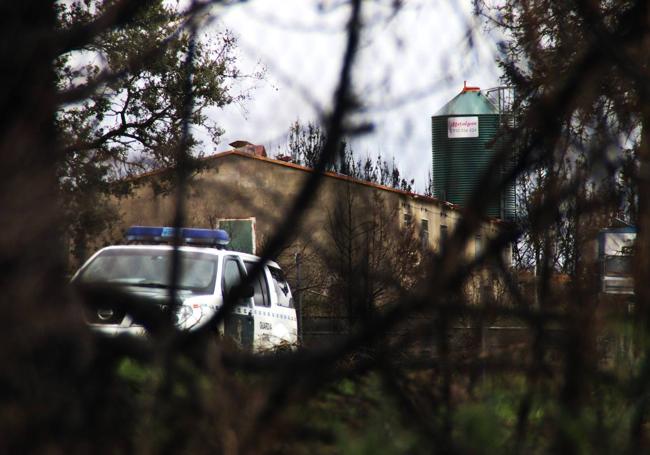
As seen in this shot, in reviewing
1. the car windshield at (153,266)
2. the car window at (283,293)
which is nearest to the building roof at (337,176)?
the car windshield at (153,266)

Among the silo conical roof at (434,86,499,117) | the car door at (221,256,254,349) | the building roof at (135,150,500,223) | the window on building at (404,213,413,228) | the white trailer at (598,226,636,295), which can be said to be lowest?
the car door at (221,256,254,349)

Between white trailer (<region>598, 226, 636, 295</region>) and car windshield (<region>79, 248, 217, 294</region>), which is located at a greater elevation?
car windshield (<region>79, 248, 217, 294</region>)

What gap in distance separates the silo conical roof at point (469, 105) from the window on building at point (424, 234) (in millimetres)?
243

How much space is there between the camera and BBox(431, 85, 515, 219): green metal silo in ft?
5.97

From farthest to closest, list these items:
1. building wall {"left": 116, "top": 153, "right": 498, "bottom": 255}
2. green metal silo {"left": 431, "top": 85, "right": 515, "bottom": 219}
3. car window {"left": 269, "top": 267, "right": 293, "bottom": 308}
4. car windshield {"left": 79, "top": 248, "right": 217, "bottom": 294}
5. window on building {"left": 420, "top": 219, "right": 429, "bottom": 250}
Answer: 1. car window {"left": 269, "top": 267, "right": 293, "bottom": 308}
2. car windshield {"left": 79, "top": 248, "right": 217, "bottom": 294}
3. window on building {"left": 420, "top": 219, "right": 429, "bottom": 250}
4. green metal silo {"left": 431, "top": 85, "right": 515, "bottom": 219}
5. building wall {"left": 116, "top": 153, "right": 498, "bottom": 255}

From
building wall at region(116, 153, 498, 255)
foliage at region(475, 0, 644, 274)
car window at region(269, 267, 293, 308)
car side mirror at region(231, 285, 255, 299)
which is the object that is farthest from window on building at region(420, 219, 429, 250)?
car window at region(269, 267, 293, 308)

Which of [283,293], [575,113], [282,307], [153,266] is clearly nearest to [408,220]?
[575,113]

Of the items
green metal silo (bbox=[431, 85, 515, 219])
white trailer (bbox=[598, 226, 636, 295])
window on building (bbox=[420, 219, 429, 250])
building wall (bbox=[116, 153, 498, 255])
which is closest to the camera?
building wall (bbox=[116, 153, 498, 255])

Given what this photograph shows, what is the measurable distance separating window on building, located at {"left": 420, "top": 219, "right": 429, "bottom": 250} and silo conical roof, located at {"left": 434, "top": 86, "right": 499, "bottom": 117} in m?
0.24

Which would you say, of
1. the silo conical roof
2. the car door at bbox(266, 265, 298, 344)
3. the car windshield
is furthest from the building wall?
the car door at bbox(266, 265, 298, 344)

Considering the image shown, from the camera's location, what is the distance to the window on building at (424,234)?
7.05 feet

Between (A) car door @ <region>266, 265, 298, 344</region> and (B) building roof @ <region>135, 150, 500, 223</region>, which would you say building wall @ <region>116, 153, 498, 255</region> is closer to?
(B) building roof @ <region>135, 150, 500, 223</region>

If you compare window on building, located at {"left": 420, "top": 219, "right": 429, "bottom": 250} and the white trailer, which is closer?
window on building, located at {"left": 420, "top": 219, "right": 429, "bottom": 250}

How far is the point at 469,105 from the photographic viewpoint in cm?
225
